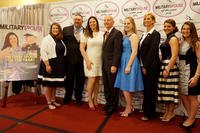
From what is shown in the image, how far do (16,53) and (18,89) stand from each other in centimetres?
90

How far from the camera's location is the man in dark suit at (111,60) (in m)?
2.94

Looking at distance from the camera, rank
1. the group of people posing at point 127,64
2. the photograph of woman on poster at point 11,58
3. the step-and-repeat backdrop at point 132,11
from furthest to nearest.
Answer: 1. the photograph of woman on poster at point 11,58
2. the step-and-repeat backdrop at point 132,11
3. the group of people posing at point 127,64

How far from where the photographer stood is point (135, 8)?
3348 millimetres

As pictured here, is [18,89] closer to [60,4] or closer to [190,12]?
[60,4]

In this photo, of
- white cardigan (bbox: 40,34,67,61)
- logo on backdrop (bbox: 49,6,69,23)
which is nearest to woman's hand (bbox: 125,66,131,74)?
white cardigan (bbox: 40,34,67,61)

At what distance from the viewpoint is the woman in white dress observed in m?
3.18

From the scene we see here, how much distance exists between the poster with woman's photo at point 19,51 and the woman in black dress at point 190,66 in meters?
2.31

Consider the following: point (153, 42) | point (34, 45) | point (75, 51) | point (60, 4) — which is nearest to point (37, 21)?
point (60, 4)

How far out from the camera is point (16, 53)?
337 centimetres

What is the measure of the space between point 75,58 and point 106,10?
0.99 m

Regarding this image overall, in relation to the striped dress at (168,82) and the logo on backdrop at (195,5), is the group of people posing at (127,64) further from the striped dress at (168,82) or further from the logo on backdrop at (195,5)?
the logo on backdrop at (195,5)

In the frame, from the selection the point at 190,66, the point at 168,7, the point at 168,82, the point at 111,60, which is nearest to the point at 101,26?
the point at 111,60

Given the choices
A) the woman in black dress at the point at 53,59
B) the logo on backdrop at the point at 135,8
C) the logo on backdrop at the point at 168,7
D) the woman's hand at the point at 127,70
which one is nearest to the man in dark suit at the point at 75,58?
the woman in black dress at the point at 53,59

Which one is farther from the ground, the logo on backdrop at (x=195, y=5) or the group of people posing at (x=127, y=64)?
the logo on backdrop at (x=195, y=5)
